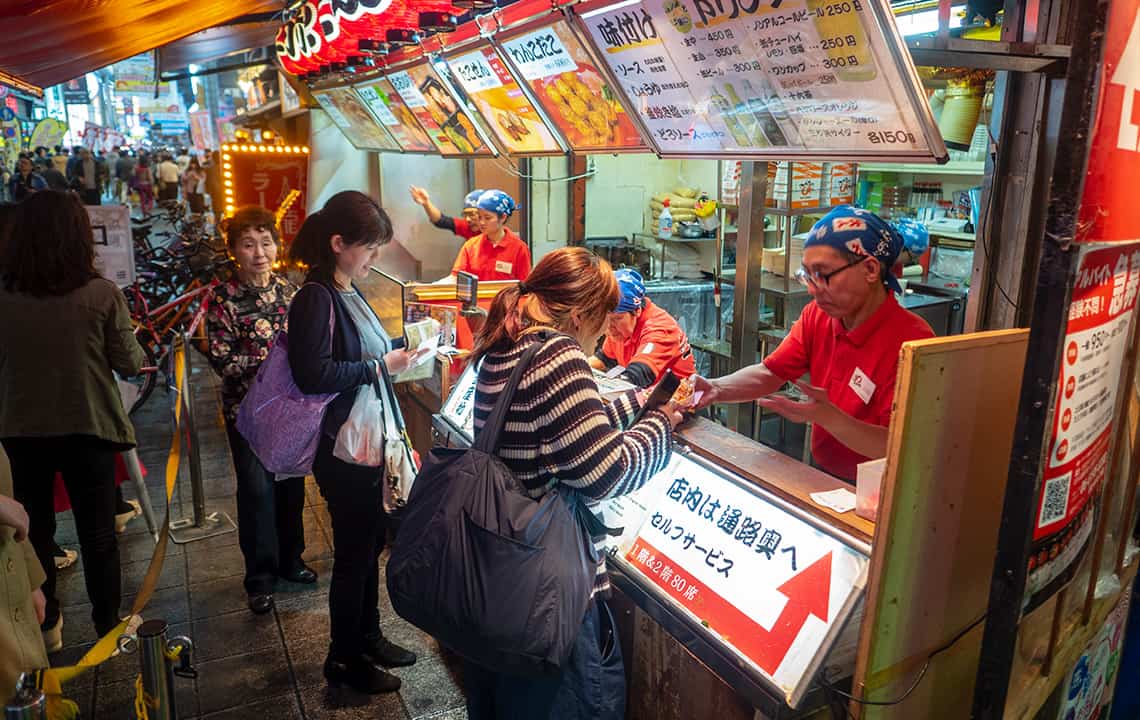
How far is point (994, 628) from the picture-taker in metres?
1.62

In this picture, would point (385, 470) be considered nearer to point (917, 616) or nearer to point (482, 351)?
point (482, 351)

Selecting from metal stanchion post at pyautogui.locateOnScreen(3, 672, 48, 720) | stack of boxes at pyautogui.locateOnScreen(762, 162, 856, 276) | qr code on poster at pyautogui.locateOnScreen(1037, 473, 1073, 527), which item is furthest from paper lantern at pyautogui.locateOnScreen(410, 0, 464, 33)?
qr code on poster at pyautogui.locateOnScreen(1037, 473, 1073, 527)

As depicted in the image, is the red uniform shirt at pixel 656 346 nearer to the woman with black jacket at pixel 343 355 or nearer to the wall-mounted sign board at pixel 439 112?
the woman with black jacket at pixel 343 355

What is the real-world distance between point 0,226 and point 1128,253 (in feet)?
15.2

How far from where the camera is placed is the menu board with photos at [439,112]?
598 centimetres

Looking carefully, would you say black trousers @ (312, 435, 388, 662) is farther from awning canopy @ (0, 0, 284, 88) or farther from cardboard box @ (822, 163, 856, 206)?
cardboard box @ (822, 163, 856, 206)

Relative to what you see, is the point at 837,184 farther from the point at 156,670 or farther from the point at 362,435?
the point at 156,670

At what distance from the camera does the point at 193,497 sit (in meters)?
5.55

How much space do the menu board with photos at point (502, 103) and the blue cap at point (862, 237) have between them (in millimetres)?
2366

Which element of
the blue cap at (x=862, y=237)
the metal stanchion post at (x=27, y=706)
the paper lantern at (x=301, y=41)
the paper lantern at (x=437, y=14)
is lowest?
the metal stanchion post at (x=27, y=706)

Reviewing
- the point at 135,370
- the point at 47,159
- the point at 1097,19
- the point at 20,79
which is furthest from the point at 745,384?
the point at 47,159

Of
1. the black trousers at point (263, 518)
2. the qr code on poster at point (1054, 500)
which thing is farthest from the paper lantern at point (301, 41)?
the qr code on poster at point (1054, 500)

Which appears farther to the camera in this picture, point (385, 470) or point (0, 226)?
point (0, 226)

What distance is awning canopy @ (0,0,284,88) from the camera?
13.7 ft
